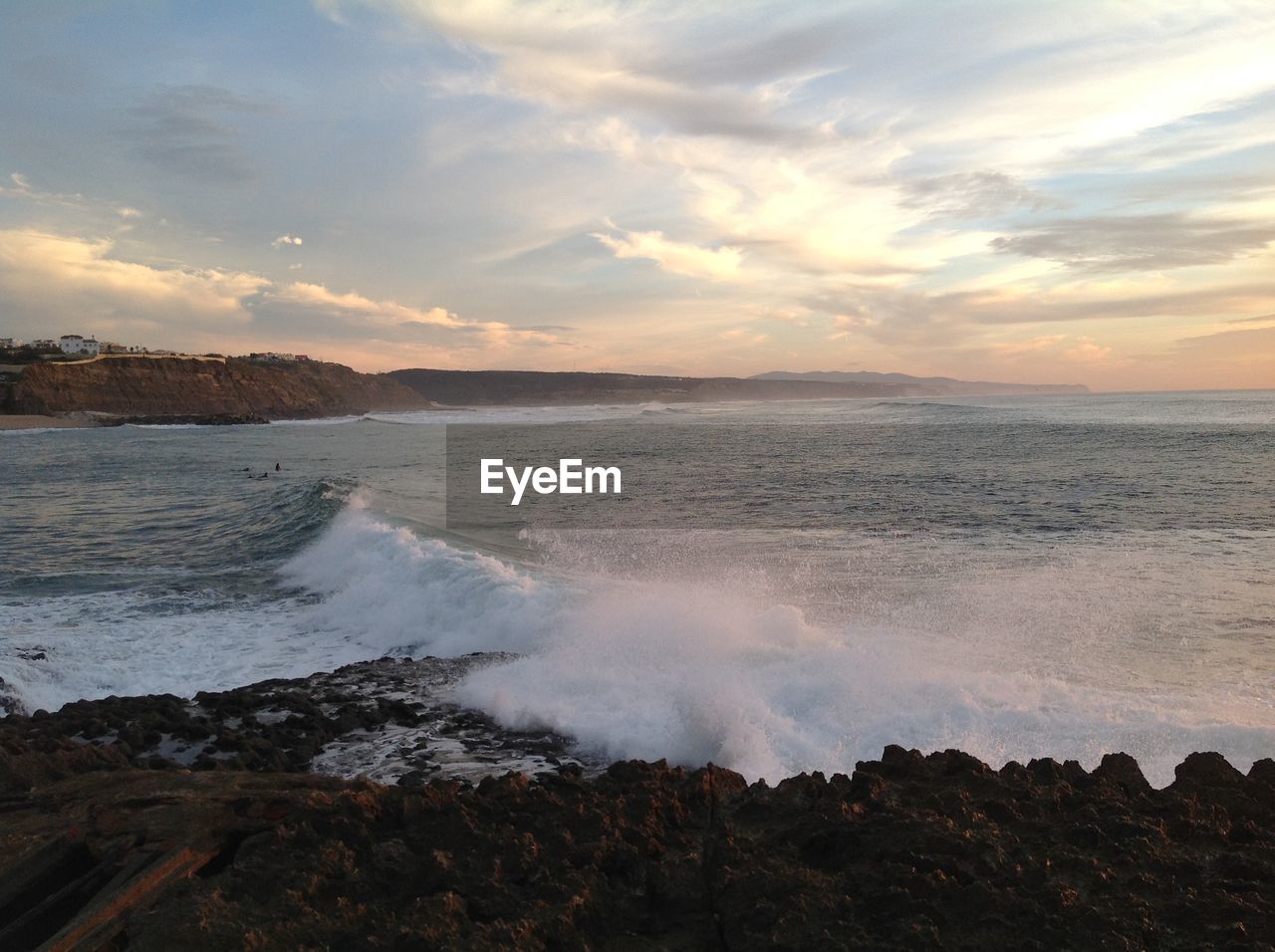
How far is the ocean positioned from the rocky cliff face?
73166 millimetres

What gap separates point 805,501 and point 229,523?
16.4m

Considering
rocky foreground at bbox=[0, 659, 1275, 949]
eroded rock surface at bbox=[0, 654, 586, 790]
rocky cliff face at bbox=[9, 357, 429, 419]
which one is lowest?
eroded rock surface at bbox=[0, 654, 586, 790]

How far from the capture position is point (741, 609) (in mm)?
10680

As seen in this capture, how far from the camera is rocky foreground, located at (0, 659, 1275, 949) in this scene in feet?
11.6

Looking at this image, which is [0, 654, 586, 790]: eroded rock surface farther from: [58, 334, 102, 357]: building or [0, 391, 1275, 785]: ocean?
[58, 334, 102, 357]: building

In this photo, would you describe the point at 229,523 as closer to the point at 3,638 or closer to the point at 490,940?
the point at 3,638

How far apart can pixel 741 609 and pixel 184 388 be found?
360 feet

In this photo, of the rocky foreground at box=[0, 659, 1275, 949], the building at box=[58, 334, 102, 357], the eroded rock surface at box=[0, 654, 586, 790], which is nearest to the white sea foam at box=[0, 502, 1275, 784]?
the eroded rock surface at box=[0, 654, 586, 790]

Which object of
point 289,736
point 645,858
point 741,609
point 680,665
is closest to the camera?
point 645,858

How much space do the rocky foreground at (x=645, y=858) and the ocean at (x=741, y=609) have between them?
193 cm

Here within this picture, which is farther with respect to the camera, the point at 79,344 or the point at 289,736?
the point at 79,344

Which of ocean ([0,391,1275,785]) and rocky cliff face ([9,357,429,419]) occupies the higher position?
rocky cliff face ([9,357,429,419])

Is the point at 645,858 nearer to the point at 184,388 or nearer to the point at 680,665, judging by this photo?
the point at 680,665

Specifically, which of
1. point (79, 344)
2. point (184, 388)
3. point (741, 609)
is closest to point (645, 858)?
point (741, 609)
